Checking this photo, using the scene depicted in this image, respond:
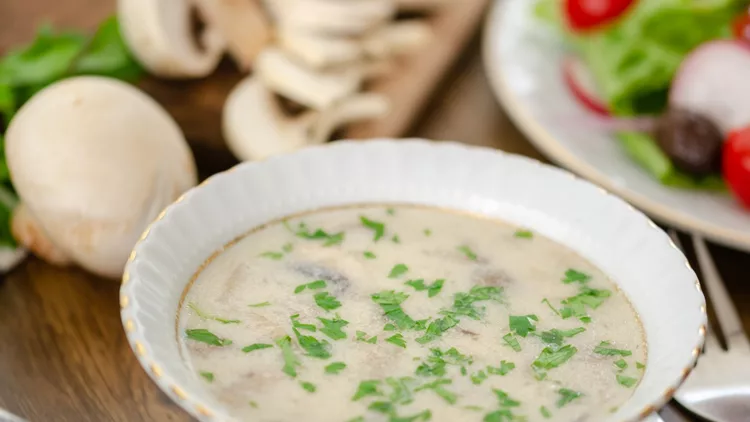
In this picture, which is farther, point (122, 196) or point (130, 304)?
point (122, 196)

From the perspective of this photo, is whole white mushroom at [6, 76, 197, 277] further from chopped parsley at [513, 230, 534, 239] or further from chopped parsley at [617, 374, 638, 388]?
chopped parsley at [617, 374, 638, 388]

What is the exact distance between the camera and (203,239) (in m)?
1.50

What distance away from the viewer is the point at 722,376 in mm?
1574

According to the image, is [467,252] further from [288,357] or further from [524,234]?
[288,357]

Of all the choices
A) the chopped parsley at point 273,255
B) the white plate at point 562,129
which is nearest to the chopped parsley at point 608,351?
the chopped parsley at point 273,255

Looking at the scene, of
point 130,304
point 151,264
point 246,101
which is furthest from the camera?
point 246,101

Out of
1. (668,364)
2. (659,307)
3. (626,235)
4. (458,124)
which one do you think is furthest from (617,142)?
(668,364)

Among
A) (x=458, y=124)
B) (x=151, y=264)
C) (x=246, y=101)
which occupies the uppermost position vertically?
(x=151, y=264)

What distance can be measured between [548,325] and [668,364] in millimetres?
217

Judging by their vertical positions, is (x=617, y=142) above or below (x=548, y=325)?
below

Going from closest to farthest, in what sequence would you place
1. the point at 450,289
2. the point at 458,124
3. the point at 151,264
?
the point at 151,264
the point at 450,289
the point at 458,124

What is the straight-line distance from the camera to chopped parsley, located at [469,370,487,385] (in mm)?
1270

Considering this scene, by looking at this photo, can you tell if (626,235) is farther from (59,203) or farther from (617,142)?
(59,203)

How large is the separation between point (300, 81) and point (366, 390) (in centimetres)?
122
